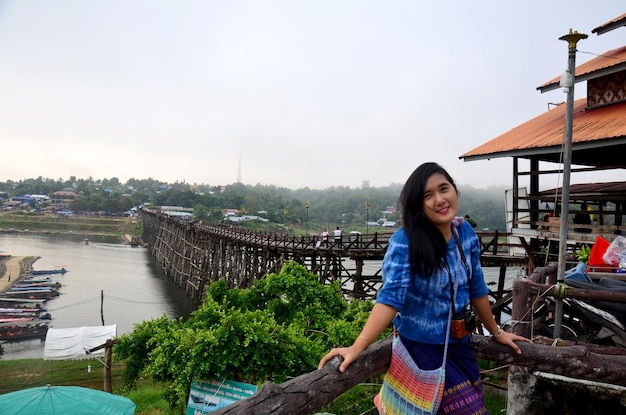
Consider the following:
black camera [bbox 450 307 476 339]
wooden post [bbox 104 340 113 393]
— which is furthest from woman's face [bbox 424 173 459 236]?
wooden post [bbox 104 340 113 393]

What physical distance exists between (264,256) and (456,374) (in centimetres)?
1997

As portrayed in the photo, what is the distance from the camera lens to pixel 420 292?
6.05ft

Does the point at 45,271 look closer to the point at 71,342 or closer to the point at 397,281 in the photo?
the point at 71,342

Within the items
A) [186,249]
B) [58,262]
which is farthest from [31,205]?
[186,249]

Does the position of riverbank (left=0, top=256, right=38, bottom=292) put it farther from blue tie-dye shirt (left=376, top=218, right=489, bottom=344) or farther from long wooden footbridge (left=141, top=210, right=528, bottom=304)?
blue tie-dye shirt (left=376, top=218, right=489, bottom=344)

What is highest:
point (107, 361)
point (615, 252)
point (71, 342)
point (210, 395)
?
point (615, 252)

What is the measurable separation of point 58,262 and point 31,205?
6528cm

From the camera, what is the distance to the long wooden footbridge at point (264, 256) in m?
16.0

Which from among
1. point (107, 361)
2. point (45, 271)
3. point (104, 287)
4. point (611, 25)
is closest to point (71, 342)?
point (107, 361)

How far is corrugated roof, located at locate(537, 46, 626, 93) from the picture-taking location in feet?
27.1

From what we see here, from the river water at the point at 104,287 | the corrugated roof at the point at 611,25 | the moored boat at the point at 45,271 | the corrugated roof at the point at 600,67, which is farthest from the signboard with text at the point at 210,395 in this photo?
the moored boat at the point at 45,271

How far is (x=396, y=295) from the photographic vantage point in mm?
1762

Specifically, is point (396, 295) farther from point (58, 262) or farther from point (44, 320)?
point (58, 262)

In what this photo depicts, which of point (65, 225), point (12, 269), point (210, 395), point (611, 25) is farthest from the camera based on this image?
point (65, 225)
